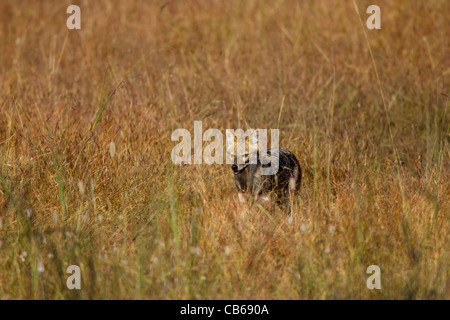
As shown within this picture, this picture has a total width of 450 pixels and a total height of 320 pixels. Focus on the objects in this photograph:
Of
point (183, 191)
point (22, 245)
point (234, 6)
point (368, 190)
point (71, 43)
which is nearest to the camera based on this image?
point (22, 245)

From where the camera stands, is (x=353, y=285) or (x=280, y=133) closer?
(x=353, y=285)

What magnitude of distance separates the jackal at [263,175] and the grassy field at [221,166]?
0.33 feet

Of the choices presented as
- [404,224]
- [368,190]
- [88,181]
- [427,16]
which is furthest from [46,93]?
[427,16]

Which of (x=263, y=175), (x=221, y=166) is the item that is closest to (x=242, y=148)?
(x=263, y=175)

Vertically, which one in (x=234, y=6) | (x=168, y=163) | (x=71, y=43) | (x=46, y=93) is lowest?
(x=168, y=163)

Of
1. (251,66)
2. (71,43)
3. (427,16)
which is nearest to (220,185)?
(251,66)

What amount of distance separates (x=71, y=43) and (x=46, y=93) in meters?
1.61

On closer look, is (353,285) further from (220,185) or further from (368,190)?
(220,185)

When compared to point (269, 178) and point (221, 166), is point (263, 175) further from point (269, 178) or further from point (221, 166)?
point (221, 166)

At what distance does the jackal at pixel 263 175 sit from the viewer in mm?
3133

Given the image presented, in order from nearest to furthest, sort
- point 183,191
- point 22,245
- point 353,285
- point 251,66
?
1. point 353,285
2. point 22,245
3. point 183,191
4. point 251,66

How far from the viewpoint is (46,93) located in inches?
170

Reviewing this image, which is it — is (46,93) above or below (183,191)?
above

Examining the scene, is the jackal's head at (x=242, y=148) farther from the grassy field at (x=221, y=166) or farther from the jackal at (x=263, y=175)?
the grassy field at (x=221, y=166)
